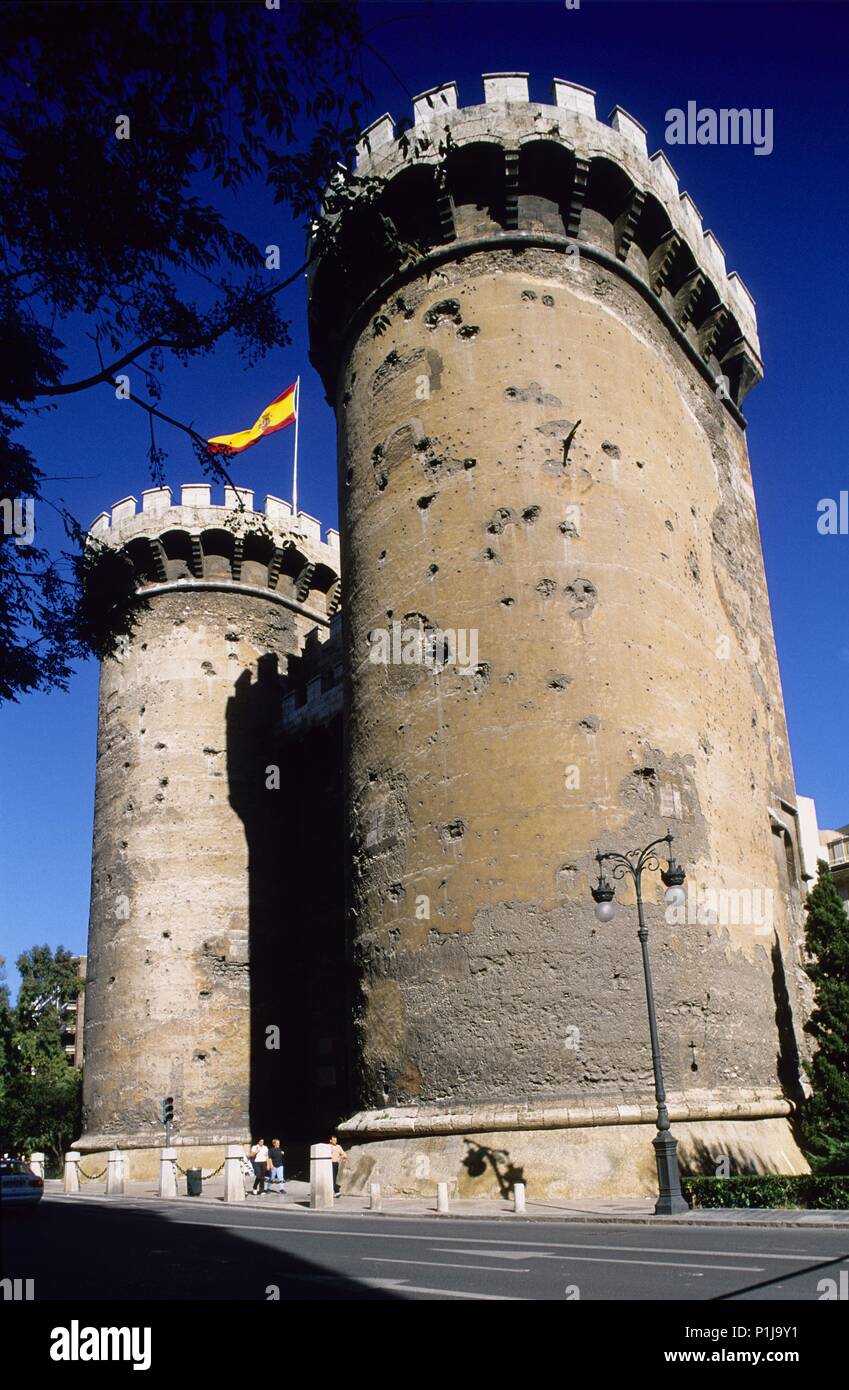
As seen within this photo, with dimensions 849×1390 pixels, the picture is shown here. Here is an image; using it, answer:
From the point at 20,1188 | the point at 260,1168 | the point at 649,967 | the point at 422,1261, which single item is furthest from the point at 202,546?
the point at 422,1261

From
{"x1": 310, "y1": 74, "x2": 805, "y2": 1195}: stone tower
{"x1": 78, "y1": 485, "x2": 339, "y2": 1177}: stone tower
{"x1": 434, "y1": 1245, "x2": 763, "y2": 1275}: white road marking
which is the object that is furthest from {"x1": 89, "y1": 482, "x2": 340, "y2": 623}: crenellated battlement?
{"x1": 434, "y1": 1245, "x2": 763, "y2": 1275}: white road marking

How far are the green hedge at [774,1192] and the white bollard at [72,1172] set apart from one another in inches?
731

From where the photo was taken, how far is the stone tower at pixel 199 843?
27.8 m

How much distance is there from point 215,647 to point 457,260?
14.0 meters

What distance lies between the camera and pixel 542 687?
59.3 ft

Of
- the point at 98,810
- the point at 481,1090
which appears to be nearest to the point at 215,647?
the point at 98,810

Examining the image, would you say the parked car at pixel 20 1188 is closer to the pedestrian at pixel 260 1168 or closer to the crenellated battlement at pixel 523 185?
the pedestrian at pixel 260 1168

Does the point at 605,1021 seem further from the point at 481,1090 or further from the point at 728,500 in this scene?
the point at 728,500

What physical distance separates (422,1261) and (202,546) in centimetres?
2531

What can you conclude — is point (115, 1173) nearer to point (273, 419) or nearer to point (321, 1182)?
point (321, 1182)

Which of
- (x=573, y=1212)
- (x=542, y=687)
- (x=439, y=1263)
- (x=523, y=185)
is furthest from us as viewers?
(x=523, y=185)

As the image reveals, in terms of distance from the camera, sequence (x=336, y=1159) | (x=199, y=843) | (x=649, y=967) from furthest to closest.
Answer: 1. (x=199, y=843)
2. (x=336, y=1159)
3. (x=649, y=967)

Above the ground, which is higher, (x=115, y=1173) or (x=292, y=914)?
(x=292, y=914)

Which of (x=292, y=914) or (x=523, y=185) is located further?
(x=292, y=914)
